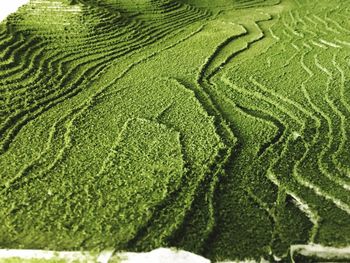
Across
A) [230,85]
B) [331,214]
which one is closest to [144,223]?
[331,214]

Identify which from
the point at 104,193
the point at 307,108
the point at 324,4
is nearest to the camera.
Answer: the point at 104,193

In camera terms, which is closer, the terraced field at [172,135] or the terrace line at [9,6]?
the terraced field at [172,135]

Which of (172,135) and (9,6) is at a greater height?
(9,6)

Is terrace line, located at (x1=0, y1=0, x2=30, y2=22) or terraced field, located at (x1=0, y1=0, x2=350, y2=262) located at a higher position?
terrace line, located at (x1=0, y1=0, x2=30, y2=22)

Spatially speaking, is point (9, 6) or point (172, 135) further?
point (9, 6)

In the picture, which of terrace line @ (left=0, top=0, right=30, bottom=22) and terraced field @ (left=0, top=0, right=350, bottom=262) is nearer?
terraced field @ (left=0, top=0, right=350, bottom=262)

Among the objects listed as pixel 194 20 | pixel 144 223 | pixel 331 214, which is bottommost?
pixel 331 214

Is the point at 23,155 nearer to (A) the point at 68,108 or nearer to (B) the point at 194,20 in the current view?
(A) the point at 68,108

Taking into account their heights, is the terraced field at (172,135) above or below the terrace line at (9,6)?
below
